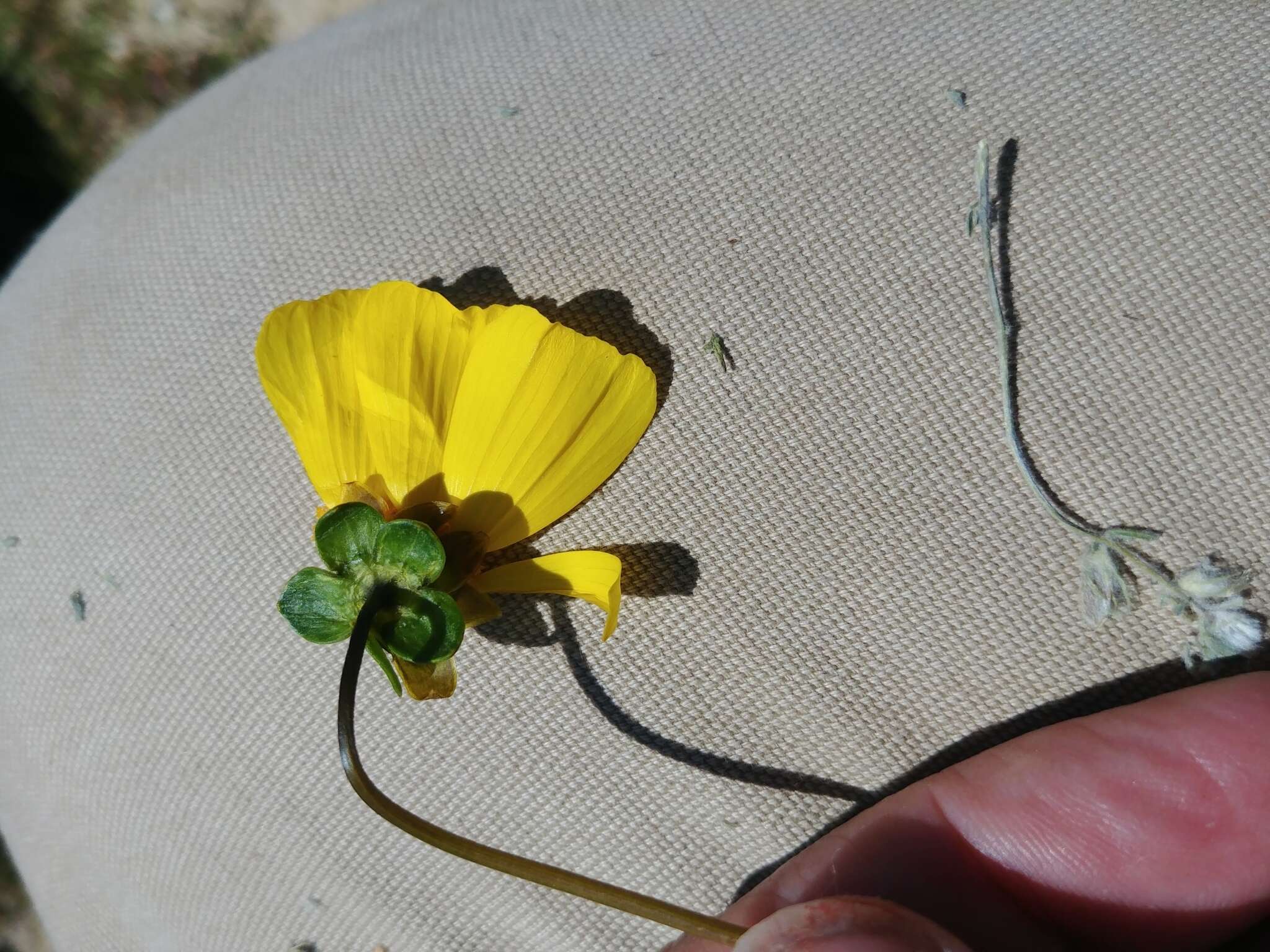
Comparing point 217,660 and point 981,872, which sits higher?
point 217,660

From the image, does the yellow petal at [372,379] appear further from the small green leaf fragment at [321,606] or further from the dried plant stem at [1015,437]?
the dried plant stem at [1015,437]

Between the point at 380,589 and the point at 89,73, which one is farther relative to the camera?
the point at 89,73

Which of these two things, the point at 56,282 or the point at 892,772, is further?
the point at 56,282

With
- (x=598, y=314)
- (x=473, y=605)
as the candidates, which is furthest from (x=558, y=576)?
(x=598, y=314)

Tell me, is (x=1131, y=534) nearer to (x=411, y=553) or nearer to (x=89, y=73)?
(x=411, y=553)

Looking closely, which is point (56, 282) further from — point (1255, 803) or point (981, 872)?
point (1255, 803)

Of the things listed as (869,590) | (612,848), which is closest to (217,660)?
(612,848)
